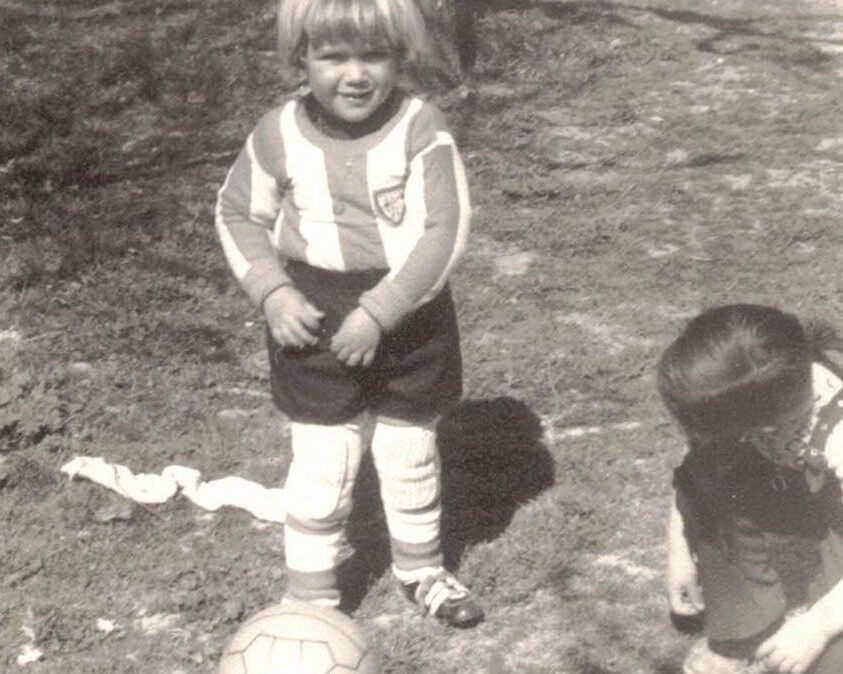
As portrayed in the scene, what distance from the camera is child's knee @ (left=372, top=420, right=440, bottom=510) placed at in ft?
12.1

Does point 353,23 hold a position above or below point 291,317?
above

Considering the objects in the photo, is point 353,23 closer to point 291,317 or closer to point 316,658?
point 291,317

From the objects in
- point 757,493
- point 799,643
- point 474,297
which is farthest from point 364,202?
point 474,297

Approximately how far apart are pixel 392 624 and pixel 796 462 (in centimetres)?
113

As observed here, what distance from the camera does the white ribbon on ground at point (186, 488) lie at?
4.41 m

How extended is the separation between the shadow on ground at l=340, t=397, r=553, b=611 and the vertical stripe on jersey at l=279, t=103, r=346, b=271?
1.02 metres

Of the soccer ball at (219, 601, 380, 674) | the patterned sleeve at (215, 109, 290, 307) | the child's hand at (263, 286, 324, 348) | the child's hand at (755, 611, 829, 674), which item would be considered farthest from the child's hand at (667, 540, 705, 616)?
the patterned sleeve at (215, 109, 290, 307)

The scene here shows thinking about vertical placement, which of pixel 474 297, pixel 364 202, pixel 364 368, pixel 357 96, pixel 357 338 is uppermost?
pixel 357 96

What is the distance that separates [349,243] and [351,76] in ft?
1.21

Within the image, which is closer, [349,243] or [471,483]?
[349,243]

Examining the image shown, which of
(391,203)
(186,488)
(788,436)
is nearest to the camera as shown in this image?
(788,436)

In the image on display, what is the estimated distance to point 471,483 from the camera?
179 inches

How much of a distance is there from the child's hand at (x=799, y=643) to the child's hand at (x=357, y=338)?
1067mm

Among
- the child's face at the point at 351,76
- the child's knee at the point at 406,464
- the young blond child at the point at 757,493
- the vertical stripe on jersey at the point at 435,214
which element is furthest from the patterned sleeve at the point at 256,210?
the young blond child at the point at 757,493
